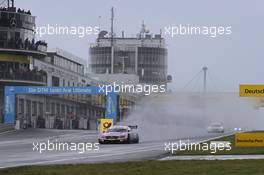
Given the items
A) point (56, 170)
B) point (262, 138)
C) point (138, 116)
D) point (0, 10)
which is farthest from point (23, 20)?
point (56, 170)

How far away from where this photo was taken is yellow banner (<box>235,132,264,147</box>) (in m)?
30.0

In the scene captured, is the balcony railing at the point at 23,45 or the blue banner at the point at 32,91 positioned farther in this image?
the balcony railing at the point at 23,45

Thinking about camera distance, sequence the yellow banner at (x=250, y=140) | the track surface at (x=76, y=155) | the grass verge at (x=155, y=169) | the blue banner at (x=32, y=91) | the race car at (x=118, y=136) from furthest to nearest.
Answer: the blue banner at (x=32, y=91)
the race car at (x=118, y=136)
the yellow banner at (x=250, y=140)
the track surface at (x=76, y=155)
the grass verge at (x=155, y=169)

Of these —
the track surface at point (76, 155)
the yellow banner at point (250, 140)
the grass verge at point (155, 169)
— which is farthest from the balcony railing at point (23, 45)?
the grass verge at point (155, 169)

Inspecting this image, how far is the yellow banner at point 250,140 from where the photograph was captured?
29984mm

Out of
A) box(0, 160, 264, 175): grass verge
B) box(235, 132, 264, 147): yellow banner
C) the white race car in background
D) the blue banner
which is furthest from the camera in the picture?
the blue banner

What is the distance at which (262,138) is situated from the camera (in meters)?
29.9

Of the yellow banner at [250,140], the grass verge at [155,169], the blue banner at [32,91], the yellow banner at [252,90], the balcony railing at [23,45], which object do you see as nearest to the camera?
the grass verge at [155,169]

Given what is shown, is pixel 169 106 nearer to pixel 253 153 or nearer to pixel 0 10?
pixel 253 153

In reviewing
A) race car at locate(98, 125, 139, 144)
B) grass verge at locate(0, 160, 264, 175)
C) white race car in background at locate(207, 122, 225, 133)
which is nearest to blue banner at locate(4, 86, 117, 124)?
white race car in background at locate(207, 122, 225, 133)

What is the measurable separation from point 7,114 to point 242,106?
130ft

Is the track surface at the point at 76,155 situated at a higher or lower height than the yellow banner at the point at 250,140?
lower

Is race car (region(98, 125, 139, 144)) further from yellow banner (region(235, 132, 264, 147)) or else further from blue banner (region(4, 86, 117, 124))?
blue banner (region(4, 86, 117, 124))

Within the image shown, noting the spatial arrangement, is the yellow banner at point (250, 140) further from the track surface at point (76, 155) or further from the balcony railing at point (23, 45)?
the balcony railing at point (23, 45)
